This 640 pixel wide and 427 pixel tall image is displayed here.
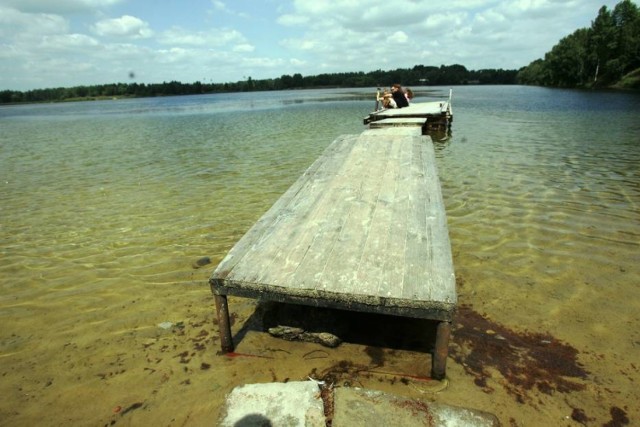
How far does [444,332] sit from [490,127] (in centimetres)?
2016

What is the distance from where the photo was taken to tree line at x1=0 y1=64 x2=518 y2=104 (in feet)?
470

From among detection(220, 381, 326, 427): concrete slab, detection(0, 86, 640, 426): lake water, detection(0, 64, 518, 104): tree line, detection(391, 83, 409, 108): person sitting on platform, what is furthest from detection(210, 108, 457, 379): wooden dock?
detection(0, 64, 518, 104): tree line

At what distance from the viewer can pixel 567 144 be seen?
1437 centimetres

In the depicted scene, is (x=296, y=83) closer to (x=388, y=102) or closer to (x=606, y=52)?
(x=606, y=52)

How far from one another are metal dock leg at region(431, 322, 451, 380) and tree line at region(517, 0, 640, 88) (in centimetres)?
7495

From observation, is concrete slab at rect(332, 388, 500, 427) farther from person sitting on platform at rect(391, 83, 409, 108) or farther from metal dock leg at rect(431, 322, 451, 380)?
person sitting on platform at rect(391, 83, 409, 108)

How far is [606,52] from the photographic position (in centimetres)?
6700

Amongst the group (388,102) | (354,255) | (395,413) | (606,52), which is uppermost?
(606,52)

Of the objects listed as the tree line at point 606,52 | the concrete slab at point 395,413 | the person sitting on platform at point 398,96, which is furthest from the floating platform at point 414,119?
the tree line at point 606,52

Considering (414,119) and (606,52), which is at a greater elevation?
(606,52)

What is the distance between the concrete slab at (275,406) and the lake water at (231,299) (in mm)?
577

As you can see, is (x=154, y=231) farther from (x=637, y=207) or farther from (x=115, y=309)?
(x=637, y=207)

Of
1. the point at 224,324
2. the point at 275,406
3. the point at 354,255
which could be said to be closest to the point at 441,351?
the point at 354,255

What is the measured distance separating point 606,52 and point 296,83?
13510 centimetres
